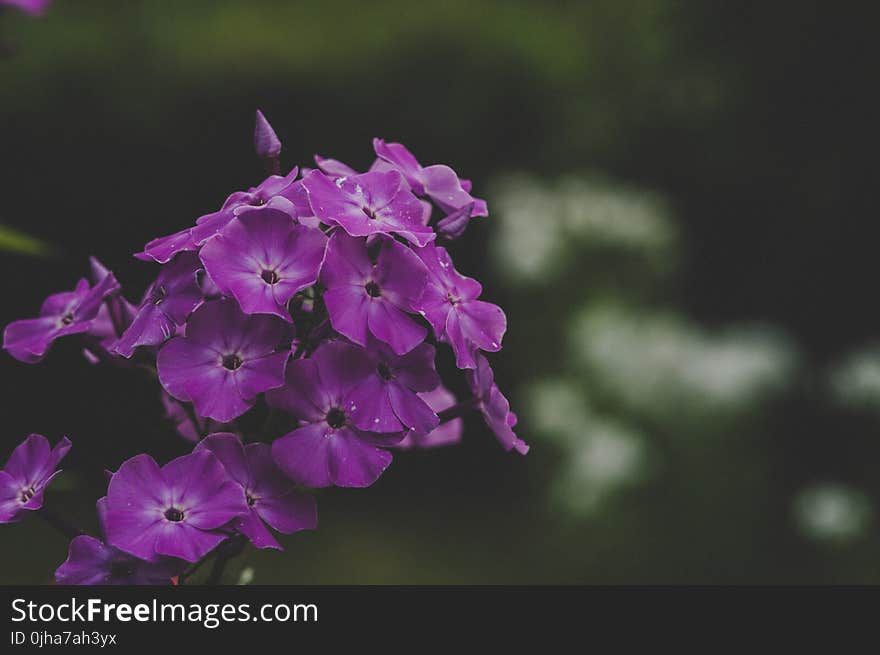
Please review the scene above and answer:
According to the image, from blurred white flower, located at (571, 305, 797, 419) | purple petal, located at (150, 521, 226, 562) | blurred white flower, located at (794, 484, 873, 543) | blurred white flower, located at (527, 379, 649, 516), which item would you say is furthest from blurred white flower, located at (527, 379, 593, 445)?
purple petal, located at (150, 521, 226, 562)

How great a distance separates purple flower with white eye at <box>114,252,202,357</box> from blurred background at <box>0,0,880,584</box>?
101 inches

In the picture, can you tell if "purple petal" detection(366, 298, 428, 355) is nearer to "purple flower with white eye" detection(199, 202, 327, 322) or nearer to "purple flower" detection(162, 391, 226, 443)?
"purple flower with white eye" detection(199, 202, 327, 322)

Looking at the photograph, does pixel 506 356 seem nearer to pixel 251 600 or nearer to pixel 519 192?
pixel 519 192

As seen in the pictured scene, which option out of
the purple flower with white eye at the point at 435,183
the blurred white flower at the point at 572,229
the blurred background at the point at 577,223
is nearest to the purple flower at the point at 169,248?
the purple flower with white eye at the point at 435,183

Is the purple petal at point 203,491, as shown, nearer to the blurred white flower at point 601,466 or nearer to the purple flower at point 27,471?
the purple flower at point 27,471

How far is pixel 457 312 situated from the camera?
860mm

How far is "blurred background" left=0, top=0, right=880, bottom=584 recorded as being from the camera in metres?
3.57

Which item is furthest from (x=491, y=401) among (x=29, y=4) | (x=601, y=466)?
(x=601, y=466)

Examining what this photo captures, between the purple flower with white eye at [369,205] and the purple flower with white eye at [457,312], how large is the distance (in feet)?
0.11

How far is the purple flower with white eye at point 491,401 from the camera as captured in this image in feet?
2.93

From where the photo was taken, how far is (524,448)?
920mm

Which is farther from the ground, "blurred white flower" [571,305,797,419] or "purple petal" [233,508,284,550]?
"blurred white flower" [571,305,797,419]

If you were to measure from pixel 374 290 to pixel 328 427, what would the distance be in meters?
0.11

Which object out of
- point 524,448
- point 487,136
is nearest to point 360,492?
point 487,136
